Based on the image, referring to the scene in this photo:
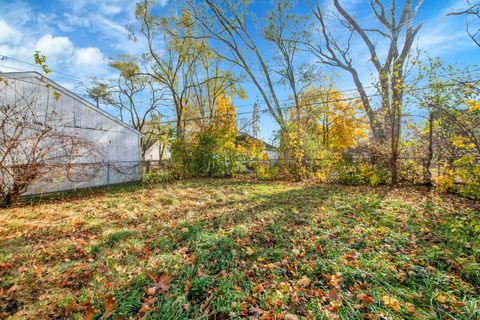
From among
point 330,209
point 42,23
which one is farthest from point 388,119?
point 42,23

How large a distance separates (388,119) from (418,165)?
176cm

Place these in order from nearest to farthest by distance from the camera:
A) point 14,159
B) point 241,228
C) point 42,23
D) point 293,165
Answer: point 241,228 → point 14,159 → point 42,23 → point 293,165

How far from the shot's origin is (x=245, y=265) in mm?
2377

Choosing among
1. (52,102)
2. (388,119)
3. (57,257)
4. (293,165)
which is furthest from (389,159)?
(52,102)

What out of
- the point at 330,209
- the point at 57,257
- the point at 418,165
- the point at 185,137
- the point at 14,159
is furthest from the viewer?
the point at 185,137

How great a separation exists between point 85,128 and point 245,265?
10467 mm

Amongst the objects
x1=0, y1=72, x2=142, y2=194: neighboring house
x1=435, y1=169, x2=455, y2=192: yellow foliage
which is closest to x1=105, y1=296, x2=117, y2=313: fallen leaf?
x1=0, y1=72, x2=142, y2=194: neighboring house

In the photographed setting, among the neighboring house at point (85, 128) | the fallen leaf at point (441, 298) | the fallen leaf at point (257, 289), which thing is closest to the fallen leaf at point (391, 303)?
the fallen leaf at point (441, 298)

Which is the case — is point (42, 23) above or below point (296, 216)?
above

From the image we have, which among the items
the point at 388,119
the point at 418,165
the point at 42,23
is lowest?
the point at 418,165

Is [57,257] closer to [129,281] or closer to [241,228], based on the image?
[129,281]

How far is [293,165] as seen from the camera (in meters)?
9.27

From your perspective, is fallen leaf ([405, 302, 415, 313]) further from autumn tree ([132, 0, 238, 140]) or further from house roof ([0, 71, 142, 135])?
autumn tree ([132, 0, 238, 140])

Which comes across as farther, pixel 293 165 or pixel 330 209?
pixel 293 165
